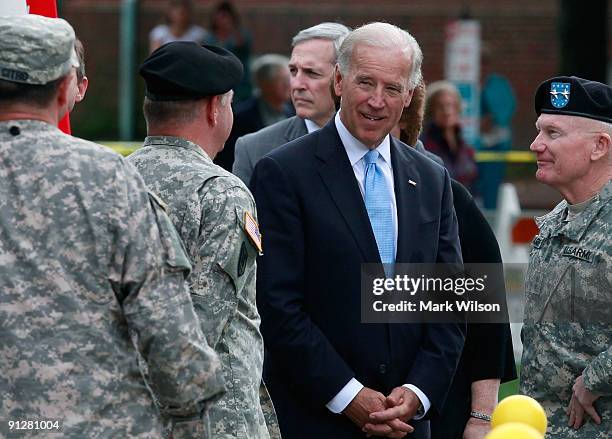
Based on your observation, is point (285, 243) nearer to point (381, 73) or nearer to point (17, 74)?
point (381, 73)

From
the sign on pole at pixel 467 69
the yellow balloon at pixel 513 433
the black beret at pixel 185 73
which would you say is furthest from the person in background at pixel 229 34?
the yellow balloon at pixel 513 433

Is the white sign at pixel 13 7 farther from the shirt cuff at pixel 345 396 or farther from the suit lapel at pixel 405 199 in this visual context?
the shirt cuff at pixel 345 396

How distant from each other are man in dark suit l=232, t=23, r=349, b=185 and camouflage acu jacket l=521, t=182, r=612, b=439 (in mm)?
1636

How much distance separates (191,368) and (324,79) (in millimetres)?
3282

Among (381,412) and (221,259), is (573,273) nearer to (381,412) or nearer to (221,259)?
(381,412)

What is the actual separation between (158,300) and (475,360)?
237 centimetres

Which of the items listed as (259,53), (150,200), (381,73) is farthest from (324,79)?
(259,53)

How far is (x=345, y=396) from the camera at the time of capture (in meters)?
4.85

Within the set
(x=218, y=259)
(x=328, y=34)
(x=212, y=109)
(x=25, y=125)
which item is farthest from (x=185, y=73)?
(x=328, y=34)

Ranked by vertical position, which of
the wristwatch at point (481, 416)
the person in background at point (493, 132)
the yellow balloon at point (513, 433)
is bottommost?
the person in background at point (493, 132)

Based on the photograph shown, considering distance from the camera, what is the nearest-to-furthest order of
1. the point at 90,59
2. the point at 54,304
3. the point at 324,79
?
the point at 54,304, the point at 324,79, the point at 90,59

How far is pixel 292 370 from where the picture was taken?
16.0ft

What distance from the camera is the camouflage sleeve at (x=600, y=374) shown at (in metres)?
4.85

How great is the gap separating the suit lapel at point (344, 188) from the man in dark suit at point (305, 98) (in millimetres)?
1243
